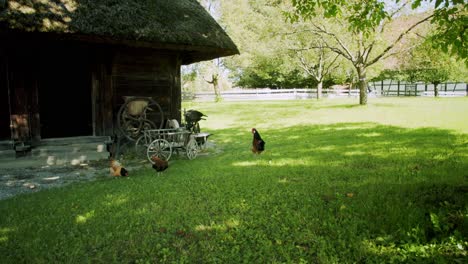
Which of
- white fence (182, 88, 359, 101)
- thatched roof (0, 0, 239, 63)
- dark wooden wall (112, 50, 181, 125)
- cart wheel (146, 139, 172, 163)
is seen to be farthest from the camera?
white fence (182, 88, 359, 101)

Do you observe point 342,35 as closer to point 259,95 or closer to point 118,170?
point 259,95

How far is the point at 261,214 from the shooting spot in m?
4.68

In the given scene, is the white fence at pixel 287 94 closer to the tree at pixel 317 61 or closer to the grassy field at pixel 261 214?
the tree at pixel 317 61

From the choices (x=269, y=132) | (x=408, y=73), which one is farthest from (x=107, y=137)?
(x=408, y=73)

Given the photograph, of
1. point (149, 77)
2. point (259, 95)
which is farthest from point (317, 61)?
point (149, 77)

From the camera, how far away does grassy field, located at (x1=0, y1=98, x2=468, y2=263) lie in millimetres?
3666

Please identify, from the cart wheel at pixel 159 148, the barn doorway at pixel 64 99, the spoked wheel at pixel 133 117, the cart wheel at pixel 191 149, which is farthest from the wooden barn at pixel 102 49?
the cart wheel at pixel 191 149

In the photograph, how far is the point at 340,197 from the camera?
17.0ft

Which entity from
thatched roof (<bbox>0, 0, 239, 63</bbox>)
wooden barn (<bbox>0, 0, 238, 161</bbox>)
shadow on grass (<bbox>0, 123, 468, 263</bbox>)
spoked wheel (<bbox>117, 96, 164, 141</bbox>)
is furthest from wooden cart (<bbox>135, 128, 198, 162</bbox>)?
thatched roof (<bbox>0, 0, 239, 63</bbox>)

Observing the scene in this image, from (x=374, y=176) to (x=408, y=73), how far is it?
1700 inches

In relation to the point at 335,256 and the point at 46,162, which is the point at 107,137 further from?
the point at 335,256

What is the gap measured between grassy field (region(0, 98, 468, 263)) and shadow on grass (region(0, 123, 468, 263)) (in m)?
0.02

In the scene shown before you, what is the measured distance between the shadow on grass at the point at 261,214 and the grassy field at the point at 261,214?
2 centimetres

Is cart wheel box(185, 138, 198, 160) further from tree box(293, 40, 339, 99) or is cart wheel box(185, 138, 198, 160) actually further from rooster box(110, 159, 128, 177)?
tree box(293, 40, 339, 99)
